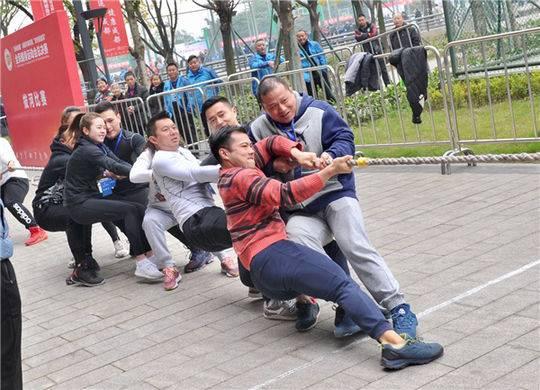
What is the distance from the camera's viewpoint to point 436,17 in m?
33.4

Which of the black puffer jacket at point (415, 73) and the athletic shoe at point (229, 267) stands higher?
the black puffer jacket at point (415, 73)

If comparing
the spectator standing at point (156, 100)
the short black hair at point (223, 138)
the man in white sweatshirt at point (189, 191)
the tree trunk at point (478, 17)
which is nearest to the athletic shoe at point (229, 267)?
the man in white sweatshirt at point (189, 191)

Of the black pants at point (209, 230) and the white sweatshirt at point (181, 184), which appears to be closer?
the black pants at point (209, 230)

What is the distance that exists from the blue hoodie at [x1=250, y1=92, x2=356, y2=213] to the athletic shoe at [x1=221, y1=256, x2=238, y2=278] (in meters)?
1.81

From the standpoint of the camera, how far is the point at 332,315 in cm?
490

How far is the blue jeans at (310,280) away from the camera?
402 cm

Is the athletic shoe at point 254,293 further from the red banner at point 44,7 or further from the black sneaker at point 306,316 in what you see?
the red banner at point 44,7

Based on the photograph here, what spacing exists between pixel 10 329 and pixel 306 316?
1.75 meters

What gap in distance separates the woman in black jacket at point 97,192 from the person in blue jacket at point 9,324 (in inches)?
113

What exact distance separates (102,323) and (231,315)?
1005 mm

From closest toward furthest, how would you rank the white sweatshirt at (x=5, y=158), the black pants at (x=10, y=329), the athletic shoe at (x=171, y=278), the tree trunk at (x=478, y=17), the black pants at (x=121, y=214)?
the black pants at (x=10, y=329), the athletic shoe at (x=171, y=278), the black pants at (x=121, y=214), the white sweatshirt at (x=5, y=158), the tree trunk at (x=478, y=17)

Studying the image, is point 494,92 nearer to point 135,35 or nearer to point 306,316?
point 306,316

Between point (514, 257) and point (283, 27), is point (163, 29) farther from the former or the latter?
point (514, 257)

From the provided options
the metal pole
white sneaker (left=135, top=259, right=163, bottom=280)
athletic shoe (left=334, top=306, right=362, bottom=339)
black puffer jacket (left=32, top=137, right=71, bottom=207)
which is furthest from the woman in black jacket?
the metal pole
